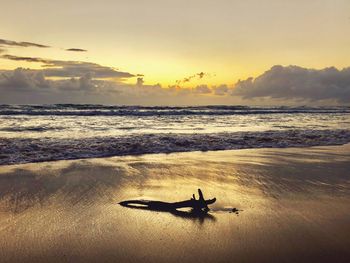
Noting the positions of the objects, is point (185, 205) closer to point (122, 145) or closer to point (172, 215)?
point (172, 215)

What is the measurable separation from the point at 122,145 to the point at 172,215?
8.43 m

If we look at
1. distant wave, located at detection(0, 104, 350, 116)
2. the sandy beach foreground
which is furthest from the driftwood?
distant wave, located at detection(0, 104, 350, 116)

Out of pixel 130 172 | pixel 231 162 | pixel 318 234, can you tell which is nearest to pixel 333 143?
pixel 231 162

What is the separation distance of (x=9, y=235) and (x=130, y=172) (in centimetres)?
447

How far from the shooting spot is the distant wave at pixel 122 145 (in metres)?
11.4

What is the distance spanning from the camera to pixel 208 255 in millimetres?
4188

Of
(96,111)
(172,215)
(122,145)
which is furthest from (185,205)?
(96,111)

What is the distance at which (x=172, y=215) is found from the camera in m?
5.55

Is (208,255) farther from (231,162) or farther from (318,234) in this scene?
(231,162)

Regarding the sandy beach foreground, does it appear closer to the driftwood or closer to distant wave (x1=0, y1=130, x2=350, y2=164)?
the driftwood

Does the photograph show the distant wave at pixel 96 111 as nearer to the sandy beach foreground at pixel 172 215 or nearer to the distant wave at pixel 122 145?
the distant wave at pixel 122 145

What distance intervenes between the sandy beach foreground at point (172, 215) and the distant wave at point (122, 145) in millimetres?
1458

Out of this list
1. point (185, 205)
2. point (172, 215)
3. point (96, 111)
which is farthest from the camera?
point (96, 111)

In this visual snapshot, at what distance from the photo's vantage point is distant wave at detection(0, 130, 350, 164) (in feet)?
37.4
